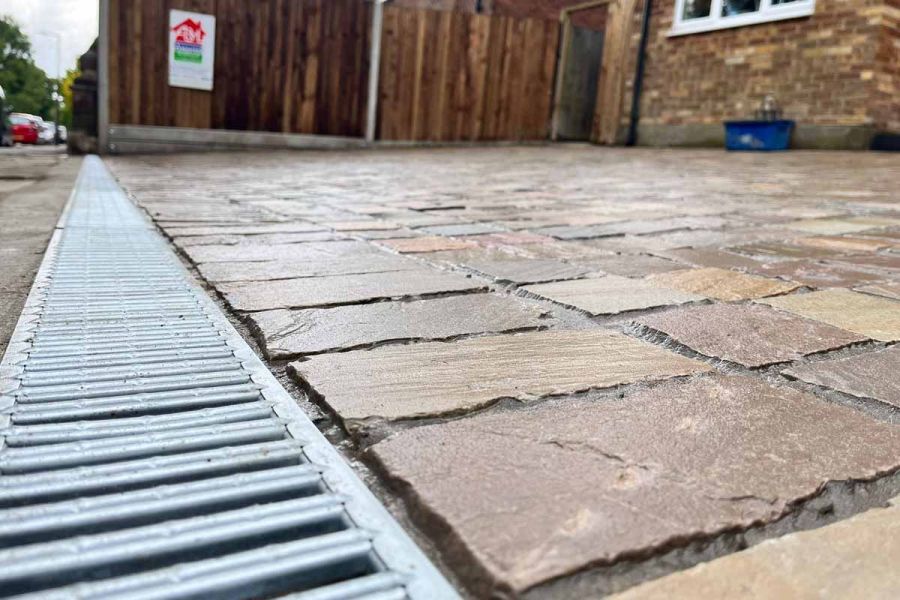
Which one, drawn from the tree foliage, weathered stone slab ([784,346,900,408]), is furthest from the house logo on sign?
the tree foliage

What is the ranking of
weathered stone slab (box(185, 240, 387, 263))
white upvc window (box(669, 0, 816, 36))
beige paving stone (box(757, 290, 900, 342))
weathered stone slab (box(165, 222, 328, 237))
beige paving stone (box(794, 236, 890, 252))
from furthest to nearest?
white upvc window (box(669, 0, 816, 36)), weathered stone slab (box(165, 222, 328, 237)), beige paving stone (box(794, 236, 890, 252)), weathered stone slab (box(185, 240, 387, 263)), beige paving stone (box(757, 290, 900, 342))

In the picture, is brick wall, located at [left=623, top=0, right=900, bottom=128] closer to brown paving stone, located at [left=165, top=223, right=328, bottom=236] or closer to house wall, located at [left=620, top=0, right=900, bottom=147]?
house wall, located at [left=620, top=0, right=900, bottom=147]

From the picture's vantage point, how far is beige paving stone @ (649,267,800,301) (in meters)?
1.84

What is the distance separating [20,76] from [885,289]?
65.4 m

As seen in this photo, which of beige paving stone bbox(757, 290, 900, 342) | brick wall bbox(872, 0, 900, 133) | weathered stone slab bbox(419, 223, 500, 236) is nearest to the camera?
beige paving stone bbox(757, 290, 900, 342)

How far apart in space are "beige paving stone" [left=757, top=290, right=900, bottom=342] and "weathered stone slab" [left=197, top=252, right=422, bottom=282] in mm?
1018

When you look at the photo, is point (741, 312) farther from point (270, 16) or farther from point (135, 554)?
point (270, 16)

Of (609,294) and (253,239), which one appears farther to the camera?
(253,239)

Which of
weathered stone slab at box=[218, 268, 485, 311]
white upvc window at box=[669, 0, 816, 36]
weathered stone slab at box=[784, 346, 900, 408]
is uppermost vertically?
white upvc window at box=[669, 0, 816, 36]

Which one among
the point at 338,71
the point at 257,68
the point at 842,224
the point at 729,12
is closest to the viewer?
the point at 842,224

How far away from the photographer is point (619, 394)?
1.13 meters

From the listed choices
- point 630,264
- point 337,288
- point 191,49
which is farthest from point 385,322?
point 191,49

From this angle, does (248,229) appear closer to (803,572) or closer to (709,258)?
(709,258)

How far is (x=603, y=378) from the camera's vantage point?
1.20 m
